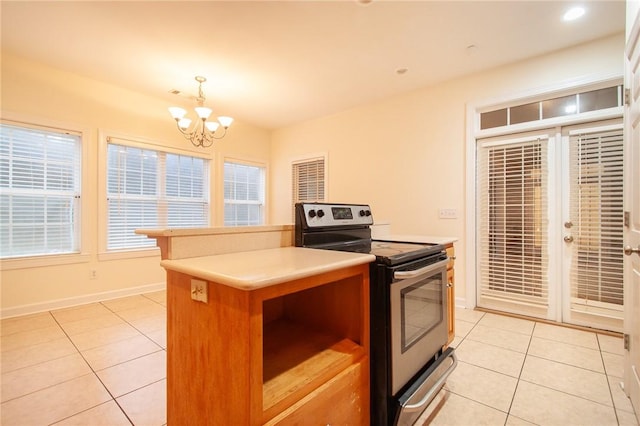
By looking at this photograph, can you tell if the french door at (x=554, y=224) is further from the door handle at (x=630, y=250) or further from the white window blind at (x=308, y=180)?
the white window blind at (x=308, y=180)

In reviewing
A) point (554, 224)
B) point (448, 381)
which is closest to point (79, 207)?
point (448, 381)

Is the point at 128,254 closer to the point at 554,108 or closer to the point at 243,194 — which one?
the point at 243,194

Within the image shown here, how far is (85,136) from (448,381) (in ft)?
14.8

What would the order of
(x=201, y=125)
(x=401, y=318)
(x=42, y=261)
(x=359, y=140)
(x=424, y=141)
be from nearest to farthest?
(x=401, y=318) < (x=42, y=261) < (x=424, y=141) < (x=359, y=140) < (x=201, y=125)

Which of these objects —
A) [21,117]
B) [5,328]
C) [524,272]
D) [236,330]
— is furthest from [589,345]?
[21,117]

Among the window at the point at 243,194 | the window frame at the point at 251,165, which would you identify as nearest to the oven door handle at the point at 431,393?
the window frame at the point at 251,165

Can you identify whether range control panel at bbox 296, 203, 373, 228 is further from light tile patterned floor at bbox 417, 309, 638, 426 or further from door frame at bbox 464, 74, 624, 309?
door frame at bbox 464, 74, 624, 309

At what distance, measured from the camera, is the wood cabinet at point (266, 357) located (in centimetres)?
91

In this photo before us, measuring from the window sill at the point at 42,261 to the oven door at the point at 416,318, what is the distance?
3868 mm

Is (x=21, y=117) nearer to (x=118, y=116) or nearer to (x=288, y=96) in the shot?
(x=118, y=116)

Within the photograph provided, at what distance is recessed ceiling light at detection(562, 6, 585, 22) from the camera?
2.29 m

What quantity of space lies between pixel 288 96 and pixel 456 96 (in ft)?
7.15

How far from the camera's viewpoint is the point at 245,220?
5426 mm

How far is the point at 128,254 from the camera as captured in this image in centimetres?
384
